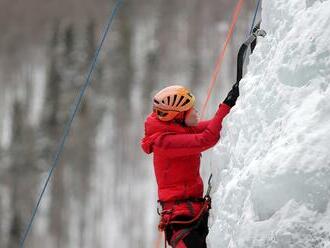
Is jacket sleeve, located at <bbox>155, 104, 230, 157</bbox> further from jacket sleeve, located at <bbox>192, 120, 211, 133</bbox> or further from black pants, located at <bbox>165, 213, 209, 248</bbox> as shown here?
black pants, located at <bbox>165, 213, 209, 248</bbox>

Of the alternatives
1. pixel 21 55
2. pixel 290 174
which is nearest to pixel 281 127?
pixel 290 174

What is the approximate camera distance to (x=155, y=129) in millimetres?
6273

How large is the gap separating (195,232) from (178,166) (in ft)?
1.76

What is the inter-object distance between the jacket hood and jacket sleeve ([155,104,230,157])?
87 mm

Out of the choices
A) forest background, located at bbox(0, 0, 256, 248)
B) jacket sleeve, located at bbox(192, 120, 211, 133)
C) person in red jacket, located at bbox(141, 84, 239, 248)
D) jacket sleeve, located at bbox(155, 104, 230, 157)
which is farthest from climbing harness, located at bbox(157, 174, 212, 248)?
forest background, located at bbox(0, 0, 256, 248)

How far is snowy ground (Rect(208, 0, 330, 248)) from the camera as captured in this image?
4543mm

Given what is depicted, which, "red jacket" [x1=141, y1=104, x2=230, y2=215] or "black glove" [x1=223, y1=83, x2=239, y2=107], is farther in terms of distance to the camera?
"red jacket" [x1=141, y1=104, x2=230, y2=215]

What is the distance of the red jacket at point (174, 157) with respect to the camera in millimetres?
6078

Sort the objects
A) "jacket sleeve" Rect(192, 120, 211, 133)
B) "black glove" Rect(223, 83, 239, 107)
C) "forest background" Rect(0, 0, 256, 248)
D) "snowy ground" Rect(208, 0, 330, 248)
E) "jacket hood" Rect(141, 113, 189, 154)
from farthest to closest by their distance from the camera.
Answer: "forest background" Rect(0, 0, 256, 248) → "jacket sleeve" Rect(192, 120, 211, 133) → "jacket hood" Rect(141, 113, 189, 154) → "black glove" Rect(223, 83, 239, 107) → "snowy ground" Rect(208, 0, 330, 248)

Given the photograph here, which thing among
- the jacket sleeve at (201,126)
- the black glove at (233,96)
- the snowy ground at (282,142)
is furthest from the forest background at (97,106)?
the snowy ground at (282,142)

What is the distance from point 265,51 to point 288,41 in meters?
0.50

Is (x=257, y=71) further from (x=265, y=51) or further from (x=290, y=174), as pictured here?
(x=290, y=174)

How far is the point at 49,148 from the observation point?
7556 cm

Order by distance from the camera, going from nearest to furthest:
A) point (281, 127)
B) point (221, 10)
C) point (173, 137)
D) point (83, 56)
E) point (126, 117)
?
point (281, 127) → point (173, 137) → point (126, 117) → point (83, 56) → point (221, 10)
